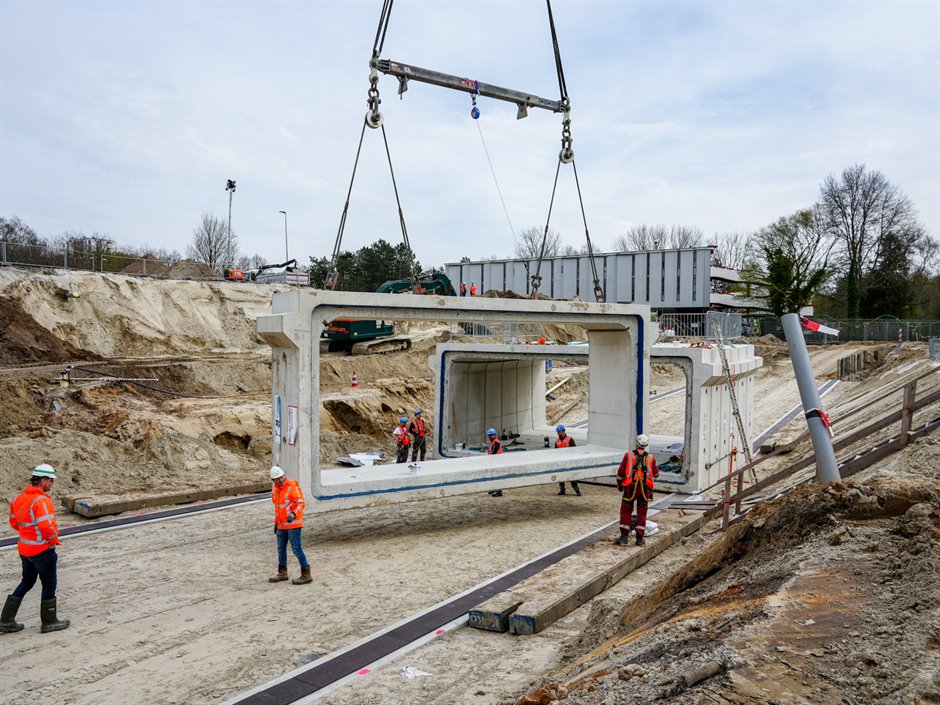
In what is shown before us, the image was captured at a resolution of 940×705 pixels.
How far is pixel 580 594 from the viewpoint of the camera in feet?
25.8

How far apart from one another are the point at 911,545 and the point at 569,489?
11278 millimetres

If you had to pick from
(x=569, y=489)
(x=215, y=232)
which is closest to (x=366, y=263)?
(x=215, y=232)

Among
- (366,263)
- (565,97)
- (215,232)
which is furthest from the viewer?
(215,232)

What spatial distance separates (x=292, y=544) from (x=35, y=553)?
2.82 meters

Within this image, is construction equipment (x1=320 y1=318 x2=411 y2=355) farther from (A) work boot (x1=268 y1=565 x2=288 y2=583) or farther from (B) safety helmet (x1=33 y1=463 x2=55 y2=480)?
(B) safety helmet (x1=33 y1=463 x2=55 y2=480)

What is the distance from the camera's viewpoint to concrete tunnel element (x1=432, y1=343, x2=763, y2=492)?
1493 centimetres

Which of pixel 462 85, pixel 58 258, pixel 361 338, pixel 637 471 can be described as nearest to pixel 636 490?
pixel 637 471

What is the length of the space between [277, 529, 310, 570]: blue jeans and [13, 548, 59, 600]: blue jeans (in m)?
2.55

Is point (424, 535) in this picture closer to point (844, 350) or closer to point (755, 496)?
point (755, 496)

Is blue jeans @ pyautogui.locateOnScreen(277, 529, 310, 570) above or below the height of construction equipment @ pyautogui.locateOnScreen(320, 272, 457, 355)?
below

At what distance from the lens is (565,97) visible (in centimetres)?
1338

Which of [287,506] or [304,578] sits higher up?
[287,506]

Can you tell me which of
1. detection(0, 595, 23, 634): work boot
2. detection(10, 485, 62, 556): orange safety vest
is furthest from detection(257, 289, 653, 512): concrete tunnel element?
detection(0, 595, 23, 634): work boot

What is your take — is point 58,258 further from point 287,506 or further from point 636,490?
point 636,490
